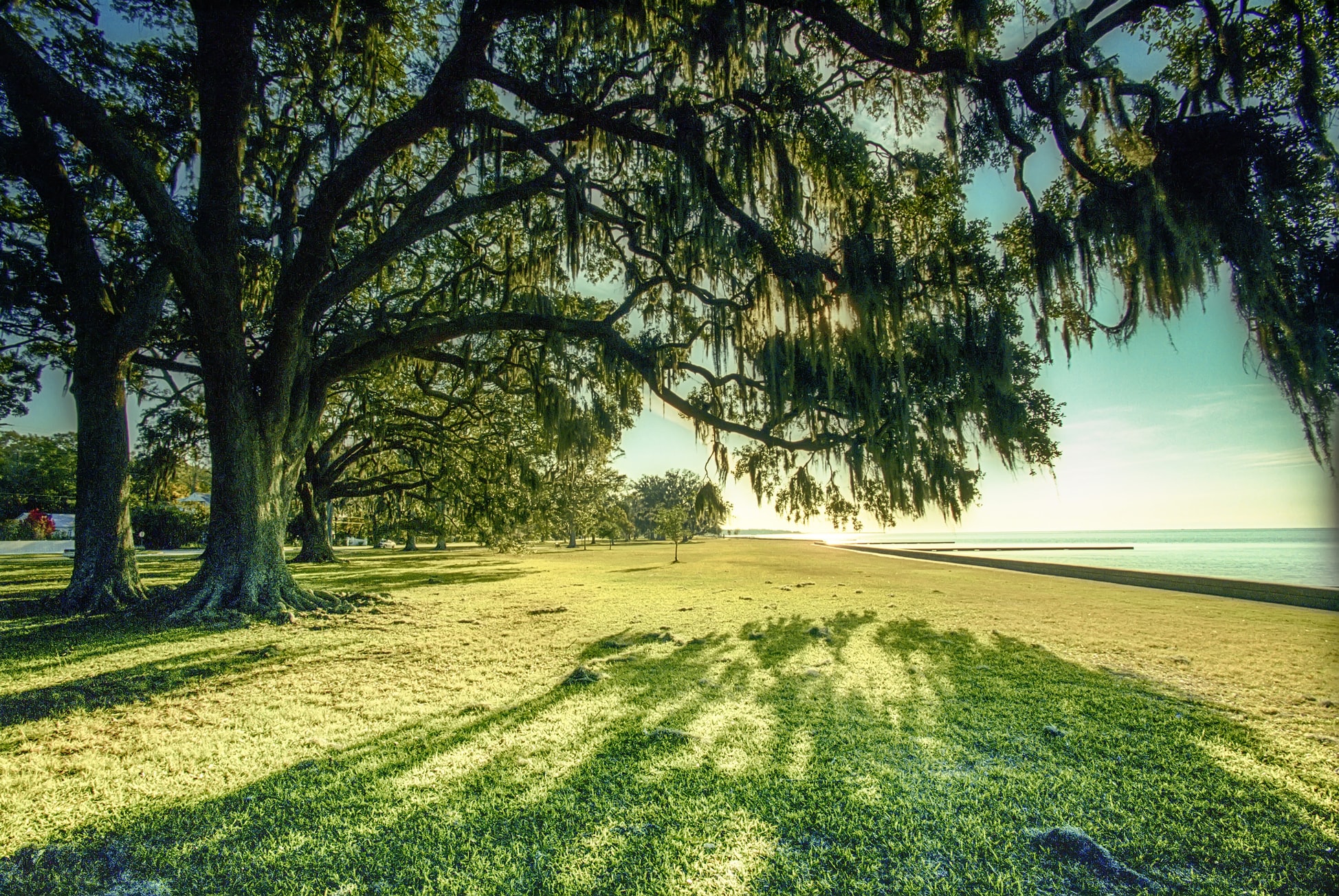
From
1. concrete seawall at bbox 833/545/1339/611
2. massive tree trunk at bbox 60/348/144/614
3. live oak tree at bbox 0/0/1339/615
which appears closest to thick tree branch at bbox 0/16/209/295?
live oak tree at bbox 0/0/1339/615

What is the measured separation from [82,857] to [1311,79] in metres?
7.80

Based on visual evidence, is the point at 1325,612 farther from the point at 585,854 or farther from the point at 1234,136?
the point at 585,854

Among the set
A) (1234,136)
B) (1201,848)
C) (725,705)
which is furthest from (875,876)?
(1234,136)

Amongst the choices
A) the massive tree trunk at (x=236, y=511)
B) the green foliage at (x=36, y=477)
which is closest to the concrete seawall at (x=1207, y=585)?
→ the massive tree trunk at (x=236, y=511)

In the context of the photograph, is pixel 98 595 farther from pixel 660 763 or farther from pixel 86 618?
pixel 660 763

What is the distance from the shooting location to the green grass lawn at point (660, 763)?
1.71m

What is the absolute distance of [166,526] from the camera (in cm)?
3272

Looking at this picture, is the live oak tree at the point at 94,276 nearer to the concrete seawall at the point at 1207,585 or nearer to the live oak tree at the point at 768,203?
the live oak tree at the point at 768,203

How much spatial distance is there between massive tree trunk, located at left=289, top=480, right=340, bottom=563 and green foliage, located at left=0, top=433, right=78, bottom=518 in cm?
3451

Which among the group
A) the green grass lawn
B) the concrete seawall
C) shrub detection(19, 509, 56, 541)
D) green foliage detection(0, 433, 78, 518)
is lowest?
the concrete seawall

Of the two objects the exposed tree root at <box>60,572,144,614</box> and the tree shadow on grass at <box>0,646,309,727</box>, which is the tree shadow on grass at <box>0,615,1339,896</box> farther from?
the exposed tree root at <box>60,572,144,614</box>

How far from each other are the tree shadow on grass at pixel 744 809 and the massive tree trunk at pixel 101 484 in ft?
24.6

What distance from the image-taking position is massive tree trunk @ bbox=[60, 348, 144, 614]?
22.9 ft

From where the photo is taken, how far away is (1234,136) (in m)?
3.62
